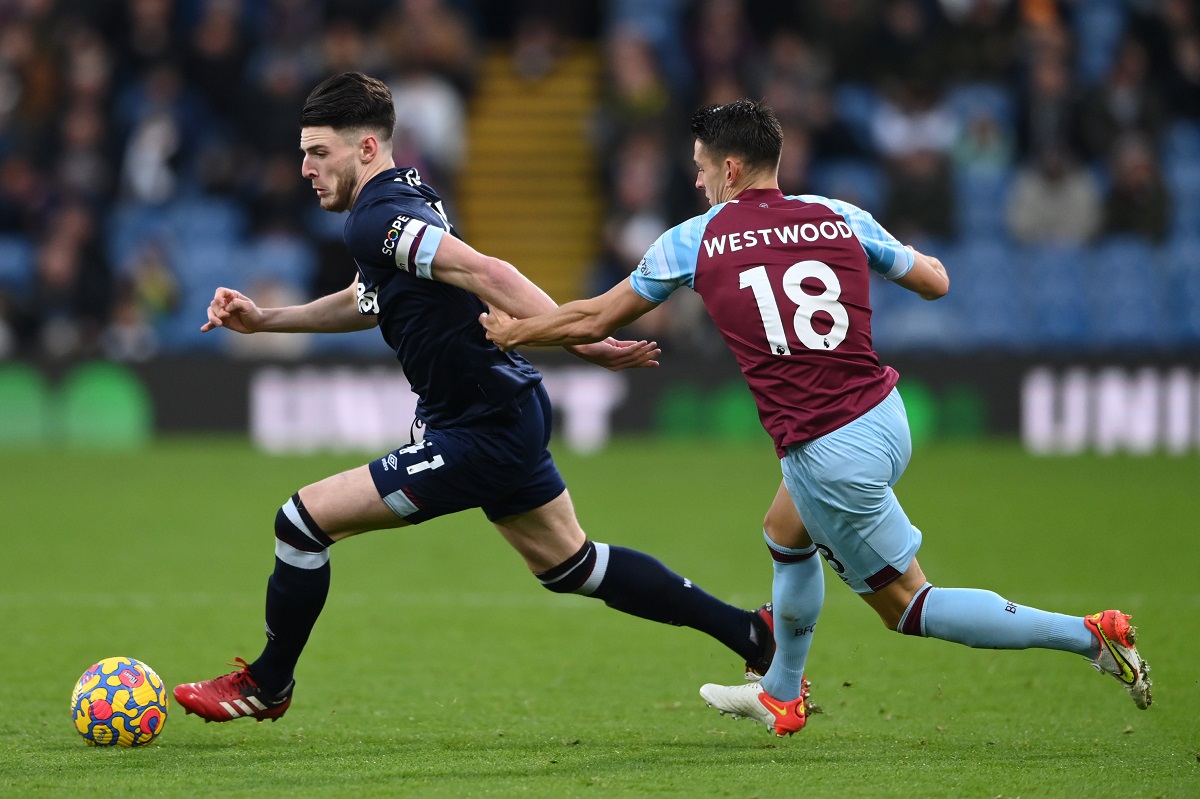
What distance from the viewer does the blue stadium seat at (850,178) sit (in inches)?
667

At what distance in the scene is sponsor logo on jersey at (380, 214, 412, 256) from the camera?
5.10m

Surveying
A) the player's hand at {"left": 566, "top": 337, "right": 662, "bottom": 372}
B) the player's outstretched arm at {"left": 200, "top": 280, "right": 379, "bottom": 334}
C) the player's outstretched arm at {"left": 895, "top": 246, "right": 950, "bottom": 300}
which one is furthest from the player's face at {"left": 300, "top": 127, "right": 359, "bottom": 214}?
the player's outstretched arm at {"left": 895, "top": 246, "right": 950, "bottom": 300}

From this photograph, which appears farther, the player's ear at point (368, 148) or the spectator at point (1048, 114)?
the spectator at point (1048, 114)

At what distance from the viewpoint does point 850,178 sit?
55.9ft

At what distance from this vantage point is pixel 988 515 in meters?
11.2

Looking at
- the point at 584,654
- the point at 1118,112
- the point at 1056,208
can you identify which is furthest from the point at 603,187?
the point at 584,654

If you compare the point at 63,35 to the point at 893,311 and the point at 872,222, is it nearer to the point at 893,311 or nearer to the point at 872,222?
the point at 893,311

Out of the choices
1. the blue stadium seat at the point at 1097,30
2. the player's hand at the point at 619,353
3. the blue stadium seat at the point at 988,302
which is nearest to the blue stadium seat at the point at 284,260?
the blue stadium seat at the point at 988,302

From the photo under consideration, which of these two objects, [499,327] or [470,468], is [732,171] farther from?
[470,468]

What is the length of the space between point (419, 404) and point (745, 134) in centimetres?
148

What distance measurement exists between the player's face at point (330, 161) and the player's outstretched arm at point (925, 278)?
1.88m

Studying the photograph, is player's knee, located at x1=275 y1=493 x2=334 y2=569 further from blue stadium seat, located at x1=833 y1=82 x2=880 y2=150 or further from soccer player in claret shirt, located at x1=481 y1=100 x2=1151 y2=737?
blue stadium seat, located at x1=833 y1=82 x2=880 y2=150

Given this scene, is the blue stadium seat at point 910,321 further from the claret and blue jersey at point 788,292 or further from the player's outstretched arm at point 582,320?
the player's outstretched arm at point 582,320

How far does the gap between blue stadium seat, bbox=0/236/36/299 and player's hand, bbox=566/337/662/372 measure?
41.5 feet
